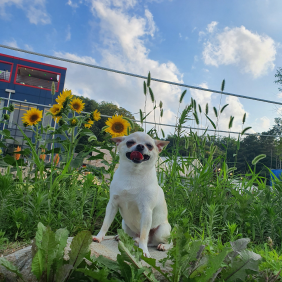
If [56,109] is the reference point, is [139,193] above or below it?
below

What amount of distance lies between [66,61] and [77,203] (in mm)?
2355

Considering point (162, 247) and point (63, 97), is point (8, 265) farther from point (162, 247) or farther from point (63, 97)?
point (63, 97)

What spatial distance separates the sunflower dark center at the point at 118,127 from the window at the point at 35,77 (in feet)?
65.6

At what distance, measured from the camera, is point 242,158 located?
337cm

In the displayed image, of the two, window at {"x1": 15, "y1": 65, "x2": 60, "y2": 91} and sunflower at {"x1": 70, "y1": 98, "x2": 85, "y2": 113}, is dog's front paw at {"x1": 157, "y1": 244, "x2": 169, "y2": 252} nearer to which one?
sunflower at {"x1": 70, "y1": 98, "x2": 85, "y2": 113}

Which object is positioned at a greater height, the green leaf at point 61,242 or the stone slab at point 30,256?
the green leaf at point 61,242

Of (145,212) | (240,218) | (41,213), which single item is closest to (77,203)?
(41,213)

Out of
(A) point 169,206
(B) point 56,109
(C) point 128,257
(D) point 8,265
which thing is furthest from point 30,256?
(B) point 56,109

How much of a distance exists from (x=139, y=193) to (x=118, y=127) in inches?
41.1

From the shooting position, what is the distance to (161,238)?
56.5 inches

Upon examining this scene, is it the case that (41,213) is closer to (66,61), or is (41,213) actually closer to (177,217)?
(177,217)

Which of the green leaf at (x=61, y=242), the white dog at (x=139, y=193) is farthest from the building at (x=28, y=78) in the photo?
the green leaf at (x=61, y=242)

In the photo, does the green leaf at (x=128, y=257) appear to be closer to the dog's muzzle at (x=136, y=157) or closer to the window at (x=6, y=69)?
the dog's muzzle at (x=136, y=157)

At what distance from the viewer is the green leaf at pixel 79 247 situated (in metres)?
0.78
